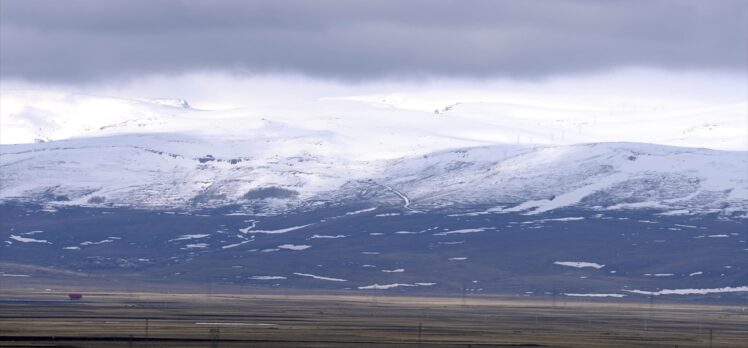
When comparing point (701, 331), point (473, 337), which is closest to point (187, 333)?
point (473, 337)

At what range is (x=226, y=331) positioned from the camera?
515ft

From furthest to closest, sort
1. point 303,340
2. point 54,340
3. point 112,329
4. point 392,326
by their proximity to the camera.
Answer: point 392,326 < point 112,329 < point 303,340 < point 54,340

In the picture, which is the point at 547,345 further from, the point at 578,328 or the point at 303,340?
the point at 578,328

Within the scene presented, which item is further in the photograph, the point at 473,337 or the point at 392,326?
the point at 392,326

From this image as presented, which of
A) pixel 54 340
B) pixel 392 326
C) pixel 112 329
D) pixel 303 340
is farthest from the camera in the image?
pixel 392 326

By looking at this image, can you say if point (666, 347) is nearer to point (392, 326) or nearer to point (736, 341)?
point (736, 341)

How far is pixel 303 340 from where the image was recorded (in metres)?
143

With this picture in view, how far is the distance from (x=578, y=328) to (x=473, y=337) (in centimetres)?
3193

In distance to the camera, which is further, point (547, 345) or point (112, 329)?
point (112, 329)

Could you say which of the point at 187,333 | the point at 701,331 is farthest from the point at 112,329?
the point at 701,331

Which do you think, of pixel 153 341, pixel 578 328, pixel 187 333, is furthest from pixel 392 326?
pixel 153 341

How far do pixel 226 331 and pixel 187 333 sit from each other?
599 centimetres

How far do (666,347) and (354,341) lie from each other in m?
28.2

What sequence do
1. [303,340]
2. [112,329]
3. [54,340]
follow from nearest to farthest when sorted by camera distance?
[54,340] → [303,340] → [112,329]
